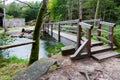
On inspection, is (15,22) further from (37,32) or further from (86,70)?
(86,70)

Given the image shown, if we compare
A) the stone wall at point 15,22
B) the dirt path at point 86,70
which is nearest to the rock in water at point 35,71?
the dirt path at point 86,70

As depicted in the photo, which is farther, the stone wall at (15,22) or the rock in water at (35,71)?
the stone wall at (15,22)

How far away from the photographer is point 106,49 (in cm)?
606

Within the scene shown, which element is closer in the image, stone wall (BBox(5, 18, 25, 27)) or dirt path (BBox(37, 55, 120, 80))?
dirt path (BBox(37, 55, 120, 80))

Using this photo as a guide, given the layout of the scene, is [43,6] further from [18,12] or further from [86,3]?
[18,12]

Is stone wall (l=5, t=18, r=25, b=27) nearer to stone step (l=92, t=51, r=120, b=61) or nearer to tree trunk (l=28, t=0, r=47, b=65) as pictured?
tree trunk (l=28, t=0, r=47, b=65)

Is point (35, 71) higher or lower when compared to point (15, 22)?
lower

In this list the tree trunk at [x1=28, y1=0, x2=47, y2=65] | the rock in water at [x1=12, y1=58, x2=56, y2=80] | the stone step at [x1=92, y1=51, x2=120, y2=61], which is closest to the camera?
the rock in water at [x1=12, y1=58, x2=56, y2=80]

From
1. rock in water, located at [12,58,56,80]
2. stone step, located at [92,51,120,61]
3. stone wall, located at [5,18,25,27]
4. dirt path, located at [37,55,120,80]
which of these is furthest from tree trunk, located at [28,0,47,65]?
stone wall, located at [5,18,25,27]

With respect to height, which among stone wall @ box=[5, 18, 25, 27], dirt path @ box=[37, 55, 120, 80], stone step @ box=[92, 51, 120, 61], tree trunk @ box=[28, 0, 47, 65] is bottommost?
dirt path @ box=[37, 55, 120, 80]

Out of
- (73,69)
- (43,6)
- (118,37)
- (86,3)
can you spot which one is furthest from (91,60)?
(86,3)

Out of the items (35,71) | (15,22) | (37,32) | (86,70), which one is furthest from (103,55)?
(15,22)

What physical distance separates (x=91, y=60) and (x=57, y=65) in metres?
1.19

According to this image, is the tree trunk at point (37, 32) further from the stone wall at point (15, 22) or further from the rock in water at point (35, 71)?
the stone wall at point (15, 22)
